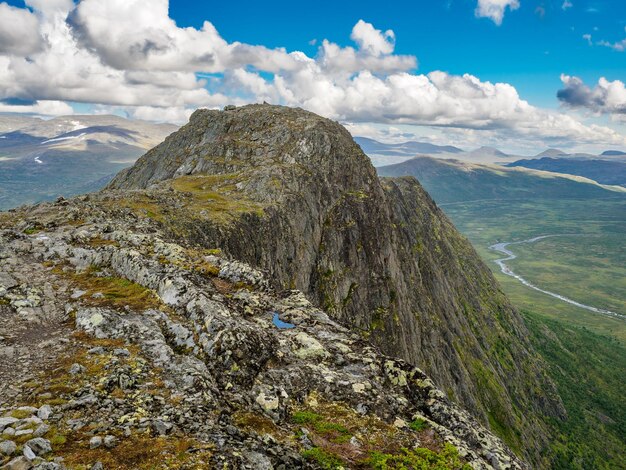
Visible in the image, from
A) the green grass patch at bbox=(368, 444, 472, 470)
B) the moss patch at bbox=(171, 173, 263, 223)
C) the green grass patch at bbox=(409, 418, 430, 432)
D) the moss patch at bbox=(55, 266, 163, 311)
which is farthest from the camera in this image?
the moss patch at bbox=(171, 173, 263, 223)

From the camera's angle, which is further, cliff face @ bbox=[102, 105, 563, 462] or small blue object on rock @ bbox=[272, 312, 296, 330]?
cliff face @ bbox=[102, 105, 563, 462]

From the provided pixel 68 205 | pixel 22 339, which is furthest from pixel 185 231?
pixel 22 339

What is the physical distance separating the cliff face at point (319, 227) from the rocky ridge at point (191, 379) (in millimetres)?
25487

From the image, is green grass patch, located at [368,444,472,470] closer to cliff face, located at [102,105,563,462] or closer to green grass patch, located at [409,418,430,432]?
green grass patch, located at [409,418,430,432]

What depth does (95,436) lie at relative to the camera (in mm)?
13883

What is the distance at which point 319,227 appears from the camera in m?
99.8

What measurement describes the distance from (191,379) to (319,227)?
8227cm

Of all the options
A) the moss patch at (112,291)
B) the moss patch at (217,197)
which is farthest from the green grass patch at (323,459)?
the moss patch at (217,197)

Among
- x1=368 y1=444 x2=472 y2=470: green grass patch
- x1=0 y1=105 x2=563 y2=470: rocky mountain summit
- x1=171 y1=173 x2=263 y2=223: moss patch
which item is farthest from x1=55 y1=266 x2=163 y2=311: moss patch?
x1=171 y1=173 x2=263 y2=223: moss patch

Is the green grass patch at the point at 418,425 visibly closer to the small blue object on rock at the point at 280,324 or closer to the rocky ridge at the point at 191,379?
the rocky ridge at the point at 191,379

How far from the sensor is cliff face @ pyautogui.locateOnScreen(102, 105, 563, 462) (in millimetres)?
70125

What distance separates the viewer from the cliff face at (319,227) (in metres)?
70.1

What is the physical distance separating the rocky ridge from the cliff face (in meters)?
25.5

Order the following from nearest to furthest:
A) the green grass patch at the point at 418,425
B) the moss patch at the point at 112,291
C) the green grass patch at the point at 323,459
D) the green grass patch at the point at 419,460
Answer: the green grass patch at the point at 323,459 → the green grass patch at the point at 419,460 → the green grass patch at the point at 418,425 → the moss patch at the point at 112,291
